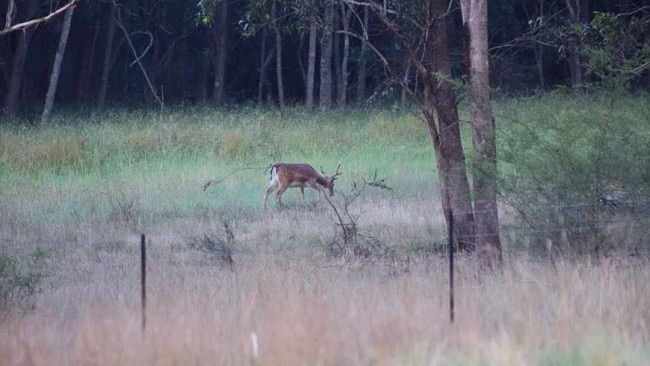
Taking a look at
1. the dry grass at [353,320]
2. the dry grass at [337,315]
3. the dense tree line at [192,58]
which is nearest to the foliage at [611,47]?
the dry grass at [337,315]

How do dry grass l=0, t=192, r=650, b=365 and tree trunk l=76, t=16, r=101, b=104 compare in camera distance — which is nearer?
dry grass l=0, t=192, r=650, b=365

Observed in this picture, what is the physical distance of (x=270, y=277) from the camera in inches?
478

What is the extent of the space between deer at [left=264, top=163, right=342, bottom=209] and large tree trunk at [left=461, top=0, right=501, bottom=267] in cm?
716

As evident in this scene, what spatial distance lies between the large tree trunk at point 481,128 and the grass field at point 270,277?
39 cm

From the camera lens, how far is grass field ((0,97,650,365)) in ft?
27.8

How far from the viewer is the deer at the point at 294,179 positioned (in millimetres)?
20375

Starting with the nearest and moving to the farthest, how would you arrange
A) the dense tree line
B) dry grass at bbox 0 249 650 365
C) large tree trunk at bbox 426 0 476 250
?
dry grass at bbox 0 249 650 365 < large tree trunk at bbox 426 0 476 250 < the dense tree line

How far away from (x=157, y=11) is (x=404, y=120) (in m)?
26.0

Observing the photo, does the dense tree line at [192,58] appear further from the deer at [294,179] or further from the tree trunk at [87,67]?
the deer at [294,179]

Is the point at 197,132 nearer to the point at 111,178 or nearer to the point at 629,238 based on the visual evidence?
the point at 111,178

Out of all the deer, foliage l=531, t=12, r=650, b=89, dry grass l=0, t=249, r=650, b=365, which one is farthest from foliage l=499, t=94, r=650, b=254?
the deer

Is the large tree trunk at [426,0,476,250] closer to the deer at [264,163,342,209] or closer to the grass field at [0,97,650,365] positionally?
the grass field at [0,97,650,365]

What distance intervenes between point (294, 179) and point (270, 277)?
8338 millimetres

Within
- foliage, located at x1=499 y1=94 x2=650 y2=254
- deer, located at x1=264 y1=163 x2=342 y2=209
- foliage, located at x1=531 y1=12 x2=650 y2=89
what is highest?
foliage, located at x1=531 y1=12 x2=650 y2=89
